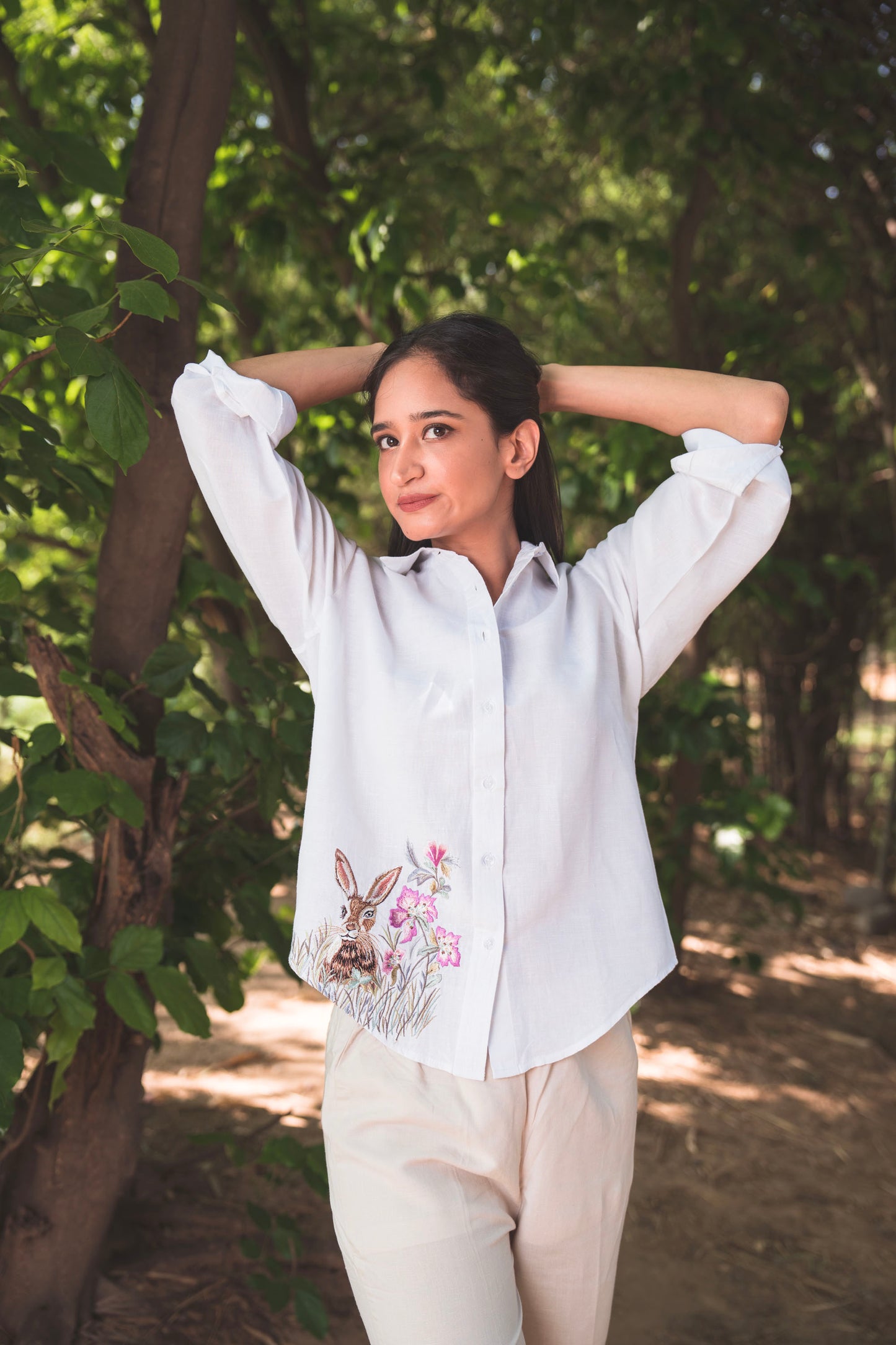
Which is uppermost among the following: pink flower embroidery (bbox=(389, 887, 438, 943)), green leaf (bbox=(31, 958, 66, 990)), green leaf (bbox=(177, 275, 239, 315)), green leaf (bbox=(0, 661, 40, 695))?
green leaf (bbox=(177, 275, 239, 315))

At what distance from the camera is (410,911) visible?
1326 mm

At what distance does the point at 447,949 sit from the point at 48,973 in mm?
707

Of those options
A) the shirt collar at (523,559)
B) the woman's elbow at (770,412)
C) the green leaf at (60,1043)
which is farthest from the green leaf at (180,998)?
the woman's elbow at (770,412)

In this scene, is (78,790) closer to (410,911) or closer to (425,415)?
(410,911)

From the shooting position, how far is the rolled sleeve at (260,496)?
1437 mm

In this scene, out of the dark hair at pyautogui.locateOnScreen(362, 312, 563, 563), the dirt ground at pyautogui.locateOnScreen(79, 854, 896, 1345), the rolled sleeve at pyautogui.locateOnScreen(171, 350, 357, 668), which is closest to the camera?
the rolled sleeve at pyautogui.locateOnScreen(171, 350, 357, 668)

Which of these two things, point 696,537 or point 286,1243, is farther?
point 286,1243

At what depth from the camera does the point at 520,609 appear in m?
1.52

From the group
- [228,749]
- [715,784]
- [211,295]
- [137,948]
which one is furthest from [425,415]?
[715,784]

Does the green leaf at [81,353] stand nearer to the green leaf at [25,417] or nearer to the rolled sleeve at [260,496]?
the rolled sleeve at [260,496]

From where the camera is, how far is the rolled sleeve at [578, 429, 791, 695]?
150 centimetres

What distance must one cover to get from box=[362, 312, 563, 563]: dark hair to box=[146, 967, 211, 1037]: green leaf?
766mm

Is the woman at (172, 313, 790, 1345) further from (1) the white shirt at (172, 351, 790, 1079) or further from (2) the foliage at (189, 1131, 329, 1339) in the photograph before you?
(2) the foliage at (189, 1131, 329, 1339)

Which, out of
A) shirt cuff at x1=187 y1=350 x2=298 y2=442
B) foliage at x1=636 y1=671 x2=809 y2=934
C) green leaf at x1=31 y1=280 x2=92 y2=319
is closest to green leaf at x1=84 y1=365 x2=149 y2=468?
shirt cuff at x1=187 y1=350 x2=298 y2=442
